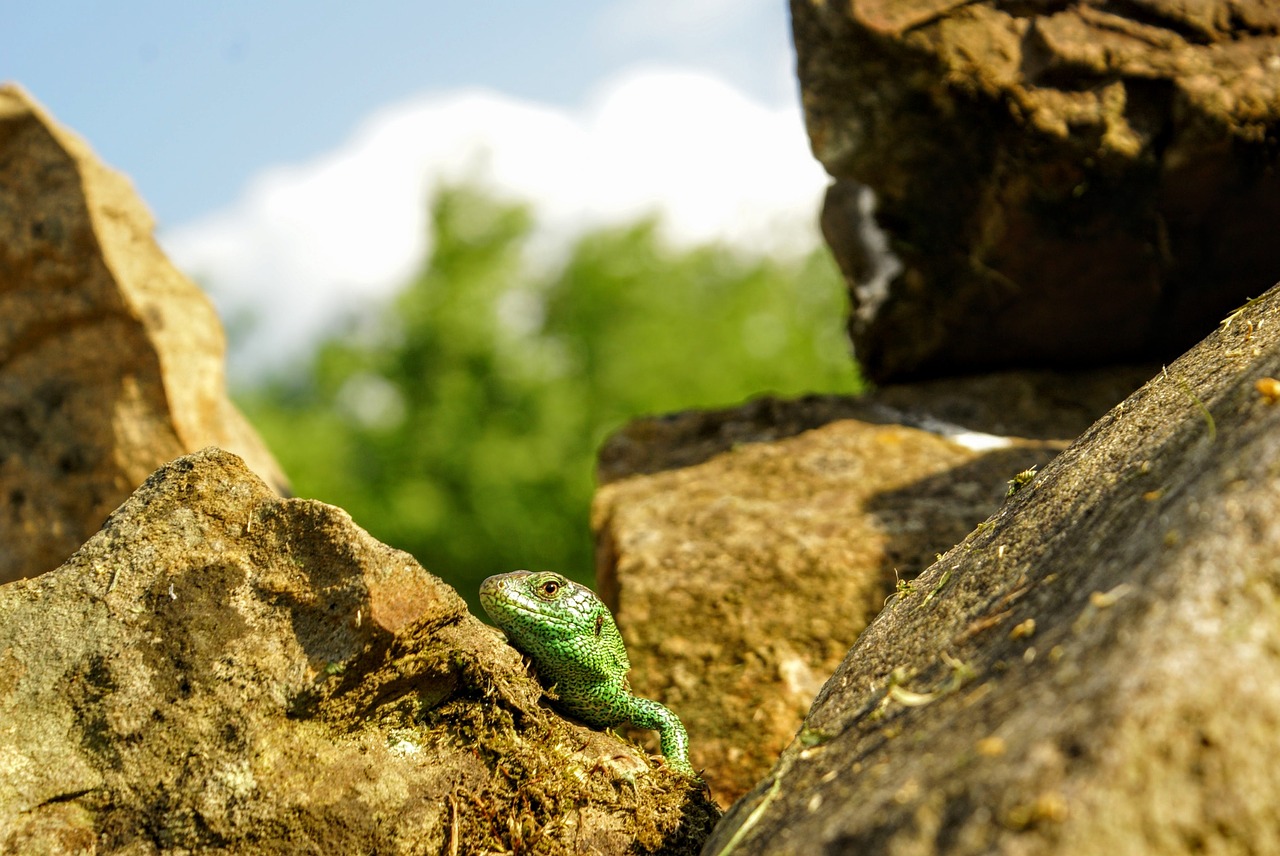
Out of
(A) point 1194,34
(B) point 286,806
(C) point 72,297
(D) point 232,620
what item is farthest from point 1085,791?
(C) point 72,297

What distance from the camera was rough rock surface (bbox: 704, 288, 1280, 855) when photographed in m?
2.03

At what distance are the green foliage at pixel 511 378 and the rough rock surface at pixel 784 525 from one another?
1939 centimetres

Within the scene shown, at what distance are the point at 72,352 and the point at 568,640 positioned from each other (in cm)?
486

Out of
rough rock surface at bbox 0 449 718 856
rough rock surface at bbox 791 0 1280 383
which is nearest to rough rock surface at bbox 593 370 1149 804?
rough rock surface at bbox 791 0 1280 383

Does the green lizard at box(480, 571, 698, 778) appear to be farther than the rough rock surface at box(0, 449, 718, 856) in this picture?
Yes

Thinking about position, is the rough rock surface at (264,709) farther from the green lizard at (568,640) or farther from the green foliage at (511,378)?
the green foliage at (511,378)

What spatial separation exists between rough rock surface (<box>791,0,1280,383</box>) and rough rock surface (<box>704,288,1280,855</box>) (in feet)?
9.80

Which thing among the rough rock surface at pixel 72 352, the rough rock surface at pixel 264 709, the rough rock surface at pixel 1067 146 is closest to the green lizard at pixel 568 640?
the rough rock surface at pixel 264 709

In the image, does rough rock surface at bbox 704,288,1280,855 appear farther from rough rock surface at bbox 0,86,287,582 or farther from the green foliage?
the green foliage

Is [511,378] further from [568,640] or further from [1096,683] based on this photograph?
[1096,683]

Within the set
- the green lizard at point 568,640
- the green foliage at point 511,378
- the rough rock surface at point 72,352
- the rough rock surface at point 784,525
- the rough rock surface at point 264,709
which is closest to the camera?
the rough rock surface at point 264,709

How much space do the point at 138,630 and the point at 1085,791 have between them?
112 inches

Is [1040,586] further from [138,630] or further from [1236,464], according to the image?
[138,630]

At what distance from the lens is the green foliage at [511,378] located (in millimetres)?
27578
